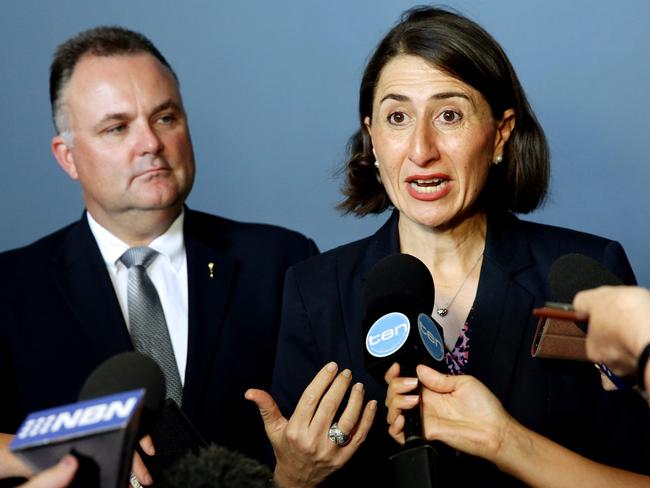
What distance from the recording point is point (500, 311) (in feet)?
7.06

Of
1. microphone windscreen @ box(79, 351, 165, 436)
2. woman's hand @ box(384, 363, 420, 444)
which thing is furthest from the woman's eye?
microphone windscreen @ box(79, 351, 165, 436)

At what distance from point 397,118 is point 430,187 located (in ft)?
0.56

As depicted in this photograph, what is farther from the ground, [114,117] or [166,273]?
[114,117]

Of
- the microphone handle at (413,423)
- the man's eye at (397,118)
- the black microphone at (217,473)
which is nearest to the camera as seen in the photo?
the black microphone at (217,473)

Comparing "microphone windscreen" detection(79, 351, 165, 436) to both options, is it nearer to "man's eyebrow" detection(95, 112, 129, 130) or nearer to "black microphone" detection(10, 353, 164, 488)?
"black microphone" detection(10, 353, 164, 488)

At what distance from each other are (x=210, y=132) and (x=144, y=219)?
750 mm

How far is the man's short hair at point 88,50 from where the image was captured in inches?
104

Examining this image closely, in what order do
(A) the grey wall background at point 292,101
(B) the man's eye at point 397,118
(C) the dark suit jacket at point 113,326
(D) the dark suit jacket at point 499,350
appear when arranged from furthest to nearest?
(A) the grey wall background at point 292,101 → (C) the dark suit jacket at point 113,326 → (B) the man's eye at point 397,118 → (D) the dark suit jacket at point 499,350

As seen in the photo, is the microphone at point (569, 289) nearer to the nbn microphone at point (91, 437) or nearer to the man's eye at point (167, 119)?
the nbn microphone at point (91, 437)

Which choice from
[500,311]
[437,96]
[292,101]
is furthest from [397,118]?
[292,101]

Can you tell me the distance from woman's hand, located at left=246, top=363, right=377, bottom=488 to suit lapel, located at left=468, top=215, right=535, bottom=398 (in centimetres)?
33

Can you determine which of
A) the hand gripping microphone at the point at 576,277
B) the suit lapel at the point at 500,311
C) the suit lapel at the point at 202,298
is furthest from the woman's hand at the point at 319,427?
the suit lapel at the point at 202,298

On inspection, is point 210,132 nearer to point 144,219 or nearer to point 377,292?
point 144,219

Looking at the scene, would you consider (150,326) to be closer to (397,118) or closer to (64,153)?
(64,153)
